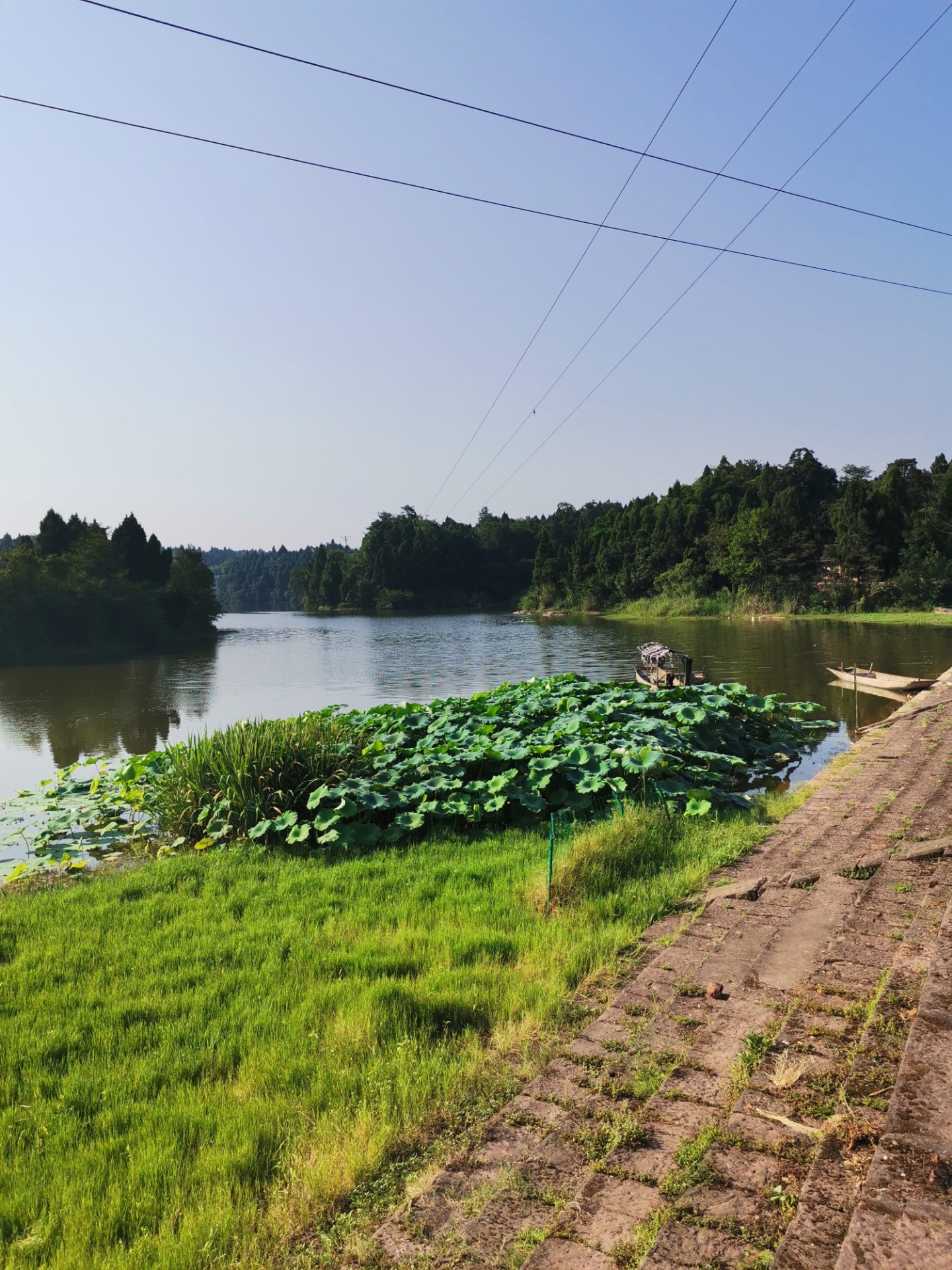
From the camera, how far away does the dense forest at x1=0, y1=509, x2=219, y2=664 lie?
38.7 m

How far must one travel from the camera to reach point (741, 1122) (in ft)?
8.11

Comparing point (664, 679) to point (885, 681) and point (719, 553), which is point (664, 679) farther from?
point (719, 553)

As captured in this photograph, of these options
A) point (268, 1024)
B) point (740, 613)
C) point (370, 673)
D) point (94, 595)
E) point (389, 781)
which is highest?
point (94, 595)

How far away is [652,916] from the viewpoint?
15.5 ft

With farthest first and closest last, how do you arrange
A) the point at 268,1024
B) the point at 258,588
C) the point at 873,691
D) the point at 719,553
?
the point at 258,588
the point at 719,553
the point at 873,691
the point at 268,1024

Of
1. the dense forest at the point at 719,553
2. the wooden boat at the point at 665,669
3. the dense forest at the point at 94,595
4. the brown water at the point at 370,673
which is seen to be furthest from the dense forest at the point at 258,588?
the wooden boat at the point at 665,669

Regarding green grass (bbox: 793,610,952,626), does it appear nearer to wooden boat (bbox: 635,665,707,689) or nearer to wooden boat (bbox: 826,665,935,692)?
wooden boat (bbox: 826,665,935,692)

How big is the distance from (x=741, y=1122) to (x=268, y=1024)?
2.21 meters

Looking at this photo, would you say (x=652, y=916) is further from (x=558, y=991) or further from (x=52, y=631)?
(x=52, y=631)

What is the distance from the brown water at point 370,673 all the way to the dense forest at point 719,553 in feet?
23.0

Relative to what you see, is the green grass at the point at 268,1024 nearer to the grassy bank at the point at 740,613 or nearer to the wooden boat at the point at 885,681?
the wooden boat at the point at 885,681

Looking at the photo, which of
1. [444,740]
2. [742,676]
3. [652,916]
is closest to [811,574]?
[742,676]

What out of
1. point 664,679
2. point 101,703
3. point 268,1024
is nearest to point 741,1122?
point 268,1024

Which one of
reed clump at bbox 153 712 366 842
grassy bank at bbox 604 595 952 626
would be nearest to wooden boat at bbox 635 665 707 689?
reed clump at bbox 153 712 366 842
